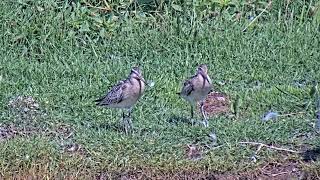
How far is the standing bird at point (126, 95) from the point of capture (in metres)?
8.00

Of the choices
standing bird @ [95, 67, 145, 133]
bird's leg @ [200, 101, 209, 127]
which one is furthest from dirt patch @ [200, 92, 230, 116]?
standing bird @ [95, 67, 145, 133]

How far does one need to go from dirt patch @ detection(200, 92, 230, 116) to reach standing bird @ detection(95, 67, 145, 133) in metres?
0.84

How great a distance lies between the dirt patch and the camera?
28.5ft

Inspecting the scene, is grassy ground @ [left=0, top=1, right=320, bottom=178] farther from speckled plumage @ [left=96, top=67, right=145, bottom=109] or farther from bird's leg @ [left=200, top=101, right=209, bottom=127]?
speckled plumage @ [left=96, top=67, right=145, bottom=109]

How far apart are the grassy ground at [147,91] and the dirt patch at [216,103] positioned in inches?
4.3

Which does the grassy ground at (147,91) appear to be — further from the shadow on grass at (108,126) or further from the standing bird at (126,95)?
the standing bird at (126,95)

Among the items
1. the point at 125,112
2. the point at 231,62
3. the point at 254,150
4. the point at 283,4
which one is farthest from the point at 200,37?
the point at 254,150

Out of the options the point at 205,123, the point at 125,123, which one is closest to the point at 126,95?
the point at 125,123

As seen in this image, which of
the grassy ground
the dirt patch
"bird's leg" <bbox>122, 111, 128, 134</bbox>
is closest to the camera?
the grassy ground

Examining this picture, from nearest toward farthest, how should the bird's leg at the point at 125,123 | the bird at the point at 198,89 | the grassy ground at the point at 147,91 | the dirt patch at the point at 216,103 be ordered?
the grassy ground at the point at 147,91 < the bird's leg at the point at 125,123 < the bird at the point at 198,89 < the dirt patch at the point at 216,103

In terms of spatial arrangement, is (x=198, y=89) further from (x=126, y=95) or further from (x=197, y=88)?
(x=126, y=95)

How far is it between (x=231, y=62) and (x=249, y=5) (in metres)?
1.26

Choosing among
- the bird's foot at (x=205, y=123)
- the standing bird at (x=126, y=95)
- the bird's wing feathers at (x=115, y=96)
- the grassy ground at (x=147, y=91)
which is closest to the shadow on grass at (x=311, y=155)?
the grassy ground at (x=147, y=91)

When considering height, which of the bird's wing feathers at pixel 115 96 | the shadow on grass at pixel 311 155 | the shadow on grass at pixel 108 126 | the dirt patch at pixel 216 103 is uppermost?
the bird's wing feathers at pixel 115 96
